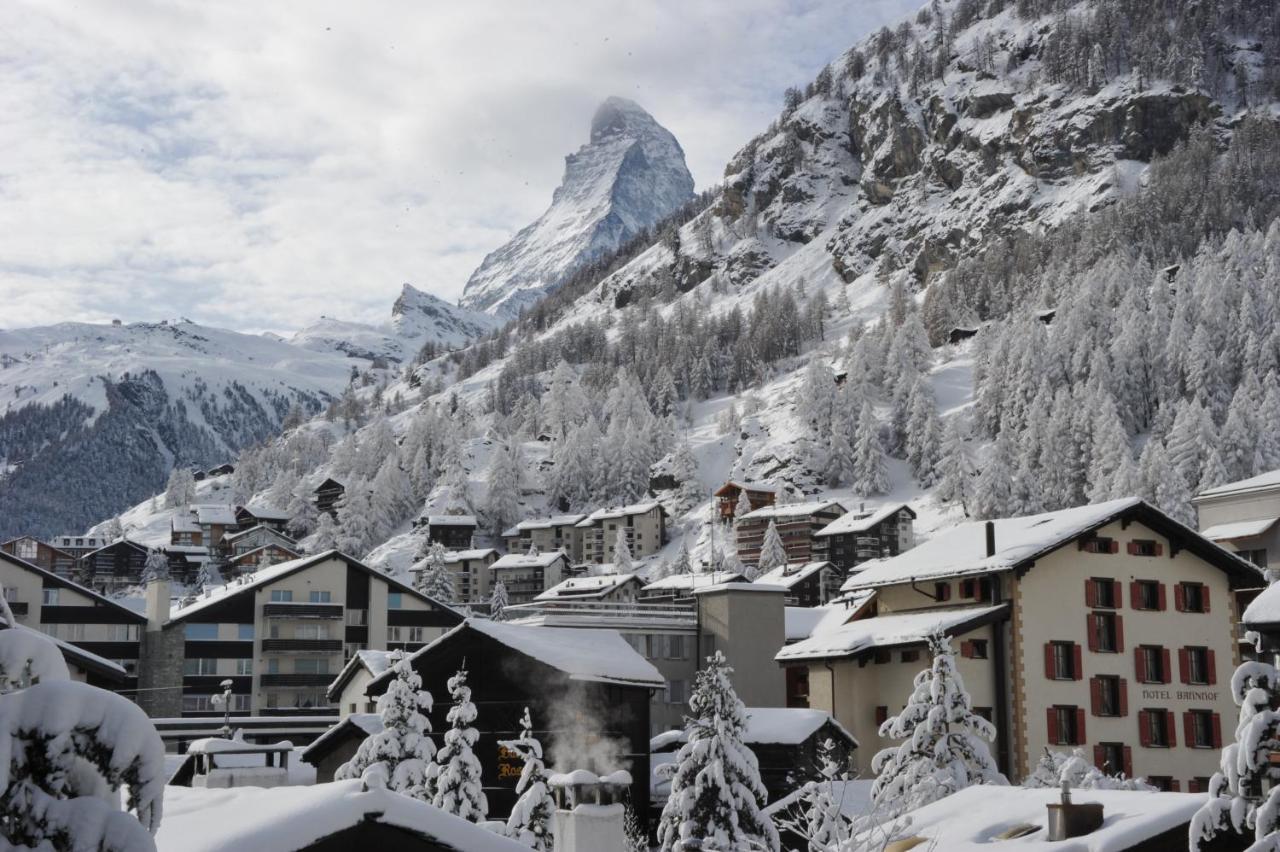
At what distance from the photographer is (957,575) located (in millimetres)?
50250

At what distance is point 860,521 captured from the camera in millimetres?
145875

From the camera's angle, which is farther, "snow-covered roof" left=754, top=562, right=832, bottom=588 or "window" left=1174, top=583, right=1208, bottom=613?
"snow-covered roof" left=754, top=562, right=832, bottom=588

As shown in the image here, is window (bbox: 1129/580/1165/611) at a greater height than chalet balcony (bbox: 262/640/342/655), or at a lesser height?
greater

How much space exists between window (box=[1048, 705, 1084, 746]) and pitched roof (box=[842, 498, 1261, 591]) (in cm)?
534

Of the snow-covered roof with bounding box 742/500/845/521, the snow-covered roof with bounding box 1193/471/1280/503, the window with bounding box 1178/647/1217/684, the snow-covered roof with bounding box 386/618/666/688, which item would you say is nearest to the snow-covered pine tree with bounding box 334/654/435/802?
the snow-covered roof with bounding box 386/618/666/688

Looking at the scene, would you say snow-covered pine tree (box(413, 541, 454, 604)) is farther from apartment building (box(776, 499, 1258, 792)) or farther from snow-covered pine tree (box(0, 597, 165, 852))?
snow-covered pine tree (box(0, 597, 165, 852))

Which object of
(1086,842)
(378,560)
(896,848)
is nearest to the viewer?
(1086,842)

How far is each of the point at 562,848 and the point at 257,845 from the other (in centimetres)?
874

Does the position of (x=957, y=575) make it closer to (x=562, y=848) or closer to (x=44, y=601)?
(x=562, y=848)

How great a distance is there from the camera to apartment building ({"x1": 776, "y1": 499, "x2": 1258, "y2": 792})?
47719 mm

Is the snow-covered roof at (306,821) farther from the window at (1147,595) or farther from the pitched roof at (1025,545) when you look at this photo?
the window at (1147,595)

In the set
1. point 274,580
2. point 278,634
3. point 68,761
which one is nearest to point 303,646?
point 278,634

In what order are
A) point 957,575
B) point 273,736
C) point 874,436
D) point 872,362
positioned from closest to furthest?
point 957,575 → point 273,736 → point 874,436 → point 872,362

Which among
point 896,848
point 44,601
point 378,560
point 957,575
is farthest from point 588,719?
point 378,560
